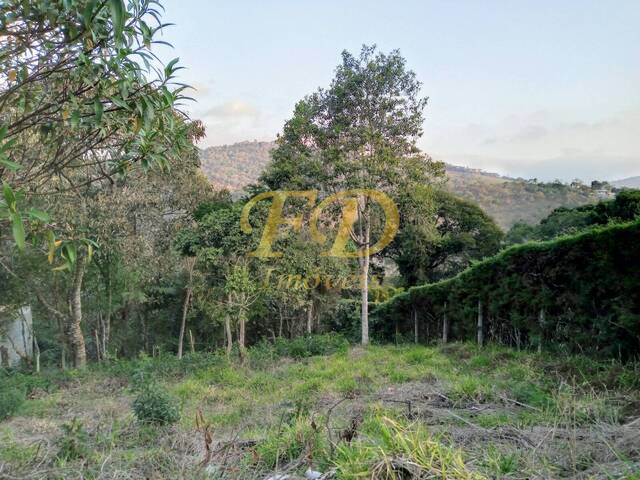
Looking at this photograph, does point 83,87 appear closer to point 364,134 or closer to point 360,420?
point 360,420

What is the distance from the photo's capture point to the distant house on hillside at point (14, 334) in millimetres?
16062

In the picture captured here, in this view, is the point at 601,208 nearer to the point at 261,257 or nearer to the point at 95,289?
the point at 261,257

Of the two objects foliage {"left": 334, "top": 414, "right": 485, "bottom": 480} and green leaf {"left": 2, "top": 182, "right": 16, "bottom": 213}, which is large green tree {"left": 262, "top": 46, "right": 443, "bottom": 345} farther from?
green leaf {"left": 2, "top": 182, "right": 16, "bottom": 213}

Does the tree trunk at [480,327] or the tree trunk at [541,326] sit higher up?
the tree trunk at [541,326]

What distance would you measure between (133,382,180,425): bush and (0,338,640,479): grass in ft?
0.51

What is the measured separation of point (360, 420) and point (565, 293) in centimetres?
528

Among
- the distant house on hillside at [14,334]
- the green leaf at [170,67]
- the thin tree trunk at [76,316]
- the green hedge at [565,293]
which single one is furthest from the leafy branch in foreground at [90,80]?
the distant house on hillside at [14,334]

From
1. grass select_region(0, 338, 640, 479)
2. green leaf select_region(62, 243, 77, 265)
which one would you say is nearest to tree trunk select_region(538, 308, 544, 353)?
grass select_region(0, 338, 640, 479)

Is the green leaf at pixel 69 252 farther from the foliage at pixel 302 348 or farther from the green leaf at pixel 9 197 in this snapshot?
the foliage at pixel 302 348

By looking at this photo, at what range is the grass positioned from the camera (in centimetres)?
259

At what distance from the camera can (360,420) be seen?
3.88m

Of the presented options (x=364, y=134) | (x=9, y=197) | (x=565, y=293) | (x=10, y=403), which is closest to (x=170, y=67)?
(x=9, y=197)

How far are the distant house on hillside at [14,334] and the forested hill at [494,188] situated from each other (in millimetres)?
9122

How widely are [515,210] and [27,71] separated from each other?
94.4ft
